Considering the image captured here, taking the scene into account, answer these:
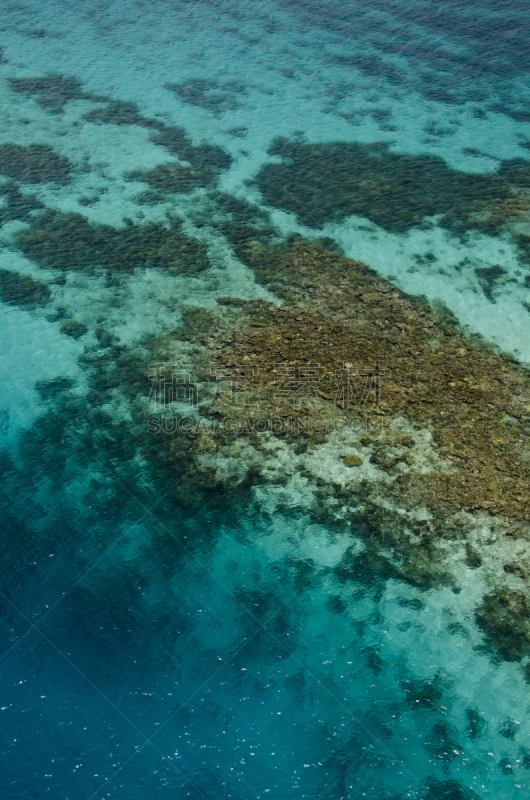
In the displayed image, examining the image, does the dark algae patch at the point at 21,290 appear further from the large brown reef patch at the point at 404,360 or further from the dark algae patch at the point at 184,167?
the dark algae patch at the point at 184,167

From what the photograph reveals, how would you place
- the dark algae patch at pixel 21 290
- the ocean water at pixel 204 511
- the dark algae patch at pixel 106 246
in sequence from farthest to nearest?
the dark algae patch at pixel 106 246 → the dark algae patch at pixel 21 290 → the ocean water at pixel 204 511

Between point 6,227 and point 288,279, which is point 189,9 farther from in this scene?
point 288,279

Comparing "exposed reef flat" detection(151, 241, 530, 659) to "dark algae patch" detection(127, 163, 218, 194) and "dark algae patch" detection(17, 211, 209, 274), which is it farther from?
"dark algae patch" detection(127, 163, 218, 194)

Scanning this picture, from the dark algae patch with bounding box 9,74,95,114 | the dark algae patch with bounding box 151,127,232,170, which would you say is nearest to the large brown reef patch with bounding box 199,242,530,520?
the dark algae patch with bounding box 151,127,232,170

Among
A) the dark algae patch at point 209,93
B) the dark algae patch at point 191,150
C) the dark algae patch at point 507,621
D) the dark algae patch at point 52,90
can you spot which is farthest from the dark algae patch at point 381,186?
the dark algae patch at point 507,621

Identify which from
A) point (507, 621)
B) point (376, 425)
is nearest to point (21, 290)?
point (376, 425)

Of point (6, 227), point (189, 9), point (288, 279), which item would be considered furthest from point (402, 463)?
point (189, 9)
